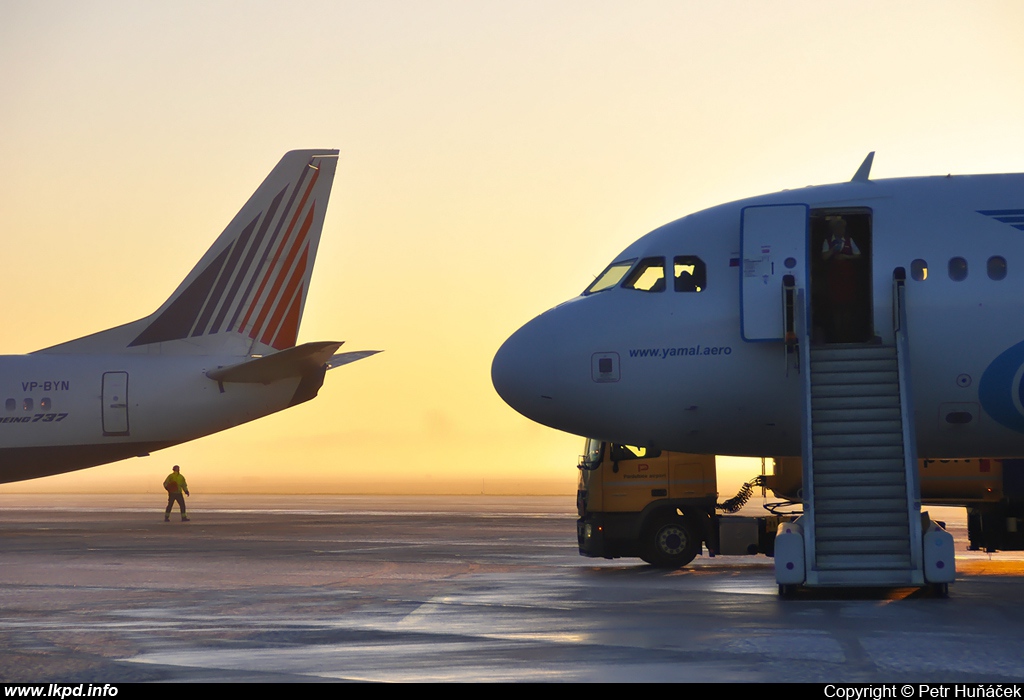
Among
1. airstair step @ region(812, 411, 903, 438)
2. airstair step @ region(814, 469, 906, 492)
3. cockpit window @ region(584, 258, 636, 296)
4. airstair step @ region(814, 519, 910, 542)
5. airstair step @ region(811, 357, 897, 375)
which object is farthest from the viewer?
cockpit window @ region(584, 258, 636, 296)

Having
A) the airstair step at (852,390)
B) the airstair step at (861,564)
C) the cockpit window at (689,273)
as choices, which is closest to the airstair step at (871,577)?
the airstair step at (861,564)

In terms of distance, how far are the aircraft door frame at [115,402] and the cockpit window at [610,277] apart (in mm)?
18181

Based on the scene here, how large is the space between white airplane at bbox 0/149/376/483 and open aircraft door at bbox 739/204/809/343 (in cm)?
1651

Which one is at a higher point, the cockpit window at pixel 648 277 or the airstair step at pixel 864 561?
Result: the cockpit window at pixel 648 277

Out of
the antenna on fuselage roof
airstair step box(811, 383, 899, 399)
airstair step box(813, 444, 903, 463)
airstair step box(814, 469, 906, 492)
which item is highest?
the antenna on fuselage roof

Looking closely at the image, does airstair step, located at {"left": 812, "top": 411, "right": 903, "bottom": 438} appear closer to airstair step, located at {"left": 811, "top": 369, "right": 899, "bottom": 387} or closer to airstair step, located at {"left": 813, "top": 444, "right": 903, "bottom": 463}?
airstair step, located at {"left": 813, "top": 444, "right": 903, "bottom": 463}

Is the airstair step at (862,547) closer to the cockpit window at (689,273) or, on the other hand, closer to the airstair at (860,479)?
the airstair at (860,479)

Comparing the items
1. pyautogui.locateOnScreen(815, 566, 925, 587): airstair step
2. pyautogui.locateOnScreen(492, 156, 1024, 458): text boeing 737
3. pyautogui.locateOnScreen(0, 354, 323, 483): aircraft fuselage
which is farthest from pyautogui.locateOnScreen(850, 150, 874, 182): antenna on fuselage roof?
pyautogui.locateOnScreen(0, 354, 323, 483): aircraft fuselage

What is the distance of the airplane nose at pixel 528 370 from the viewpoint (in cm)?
1919

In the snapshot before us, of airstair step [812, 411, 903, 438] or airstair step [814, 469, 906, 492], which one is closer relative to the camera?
airstair step [814, 469, 906, 492]

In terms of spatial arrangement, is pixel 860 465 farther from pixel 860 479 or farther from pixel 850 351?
pixel 850 351

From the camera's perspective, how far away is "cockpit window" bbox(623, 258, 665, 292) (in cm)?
1914

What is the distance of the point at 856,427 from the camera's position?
57.0 feet

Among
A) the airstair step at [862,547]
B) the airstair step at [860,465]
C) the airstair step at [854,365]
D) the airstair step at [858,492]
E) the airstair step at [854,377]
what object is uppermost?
the airstair step at [854,365]
